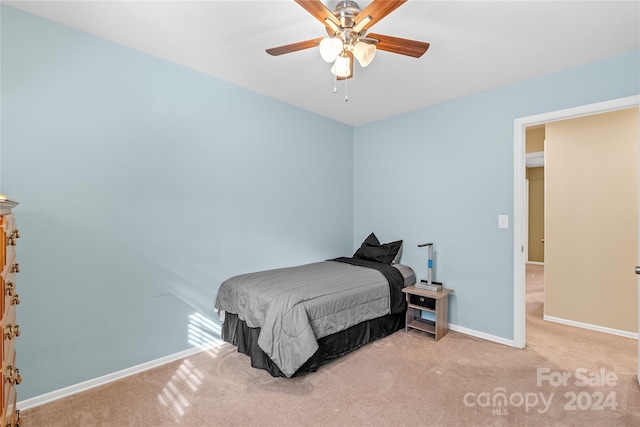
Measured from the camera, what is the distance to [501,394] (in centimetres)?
210

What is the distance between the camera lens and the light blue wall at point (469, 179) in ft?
8.75

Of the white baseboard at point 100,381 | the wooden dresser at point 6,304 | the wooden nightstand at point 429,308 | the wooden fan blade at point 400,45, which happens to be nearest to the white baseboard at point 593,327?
the wooden nightstand at point 429,308

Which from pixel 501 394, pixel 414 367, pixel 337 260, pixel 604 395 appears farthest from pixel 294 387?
pixel 604 395

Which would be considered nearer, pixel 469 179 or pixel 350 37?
pixel 350 37

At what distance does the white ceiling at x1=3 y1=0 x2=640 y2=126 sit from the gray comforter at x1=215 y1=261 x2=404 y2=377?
1.80 meters

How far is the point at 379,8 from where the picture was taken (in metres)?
1.48

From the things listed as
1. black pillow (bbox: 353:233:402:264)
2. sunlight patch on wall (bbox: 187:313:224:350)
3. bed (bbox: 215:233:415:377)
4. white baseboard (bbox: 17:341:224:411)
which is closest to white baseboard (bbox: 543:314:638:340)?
bed (bbox: 215:233:415:377)

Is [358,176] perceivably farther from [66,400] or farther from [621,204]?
[66,400]

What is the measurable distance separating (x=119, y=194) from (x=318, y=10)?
73.5 inches

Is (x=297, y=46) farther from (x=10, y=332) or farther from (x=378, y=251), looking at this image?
(x=378, y=251)

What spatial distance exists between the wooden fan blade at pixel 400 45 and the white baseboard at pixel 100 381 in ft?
8.89

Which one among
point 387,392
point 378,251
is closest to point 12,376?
point 387,392

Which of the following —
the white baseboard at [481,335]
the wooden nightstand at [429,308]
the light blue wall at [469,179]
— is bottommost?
the white baseboard at [481,335]

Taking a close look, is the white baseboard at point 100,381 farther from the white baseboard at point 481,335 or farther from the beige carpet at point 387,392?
the white baseboard at point 481,335
